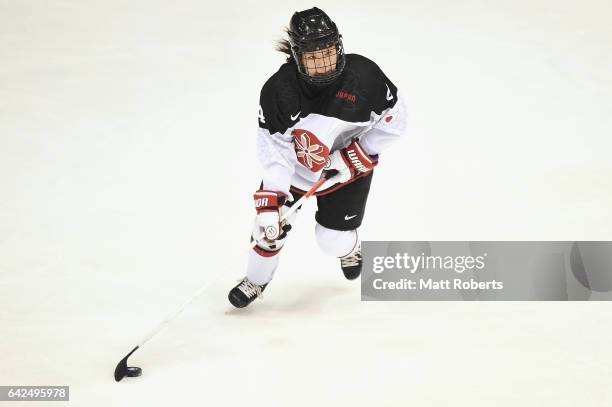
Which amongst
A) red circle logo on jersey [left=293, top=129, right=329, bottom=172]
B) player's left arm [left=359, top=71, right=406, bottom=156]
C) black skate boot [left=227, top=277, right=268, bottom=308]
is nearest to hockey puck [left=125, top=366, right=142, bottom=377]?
black skate boot [left=227, top=277, right=268, bottom=308]

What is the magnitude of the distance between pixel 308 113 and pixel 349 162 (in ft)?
0.91

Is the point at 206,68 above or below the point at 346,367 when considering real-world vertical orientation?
above

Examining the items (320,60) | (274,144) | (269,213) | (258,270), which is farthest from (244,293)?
Result: (320,60)

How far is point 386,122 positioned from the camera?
3.30m

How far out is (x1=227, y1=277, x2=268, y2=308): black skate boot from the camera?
3.29 m

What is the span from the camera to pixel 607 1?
6.22m

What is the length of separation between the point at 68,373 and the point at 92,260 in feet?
3.66

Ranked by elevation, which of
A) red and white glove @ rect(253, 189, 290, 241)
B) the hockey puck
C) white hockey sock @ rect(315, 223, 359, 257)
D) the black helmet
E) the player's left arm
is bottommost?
the hockey puck

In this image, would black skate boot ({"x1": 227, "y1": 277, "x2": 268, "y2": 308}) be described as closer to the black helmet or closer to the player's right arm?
the player's right arm

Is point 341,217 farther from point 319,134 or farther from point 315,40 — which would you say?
point 315,40

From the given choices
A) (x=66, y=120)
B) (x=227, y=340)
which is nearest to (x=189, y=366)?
(x=227, y=340)

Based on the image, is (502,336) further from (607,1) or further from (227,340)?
(607,1)

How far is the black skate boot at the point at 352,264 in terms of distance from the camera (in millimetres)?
3541

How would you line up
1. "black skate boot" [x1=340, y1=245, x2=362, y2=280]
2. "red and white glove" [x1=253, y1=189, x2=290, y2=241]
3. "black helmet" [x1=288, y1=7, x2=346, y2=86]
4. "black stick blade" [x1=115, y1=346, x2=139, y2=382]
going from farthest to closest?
1. "black skate boot" [x1=340, y1=245, x2=362, y2=280]
2. "red and white glove" [x1=253, y1=189, x2=290, y2=241]
3. "black helmet" [x1=288, y1=7, x2=346, y2=86]
4. "black stick blade" [x1=115, y1=346, x2=139, y2=382]
